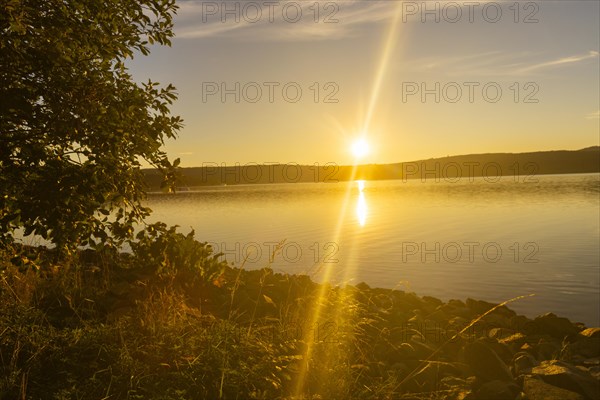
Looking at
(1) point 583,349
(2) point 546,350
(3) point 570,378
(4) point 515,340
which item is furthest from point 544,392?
(1) point 583,349

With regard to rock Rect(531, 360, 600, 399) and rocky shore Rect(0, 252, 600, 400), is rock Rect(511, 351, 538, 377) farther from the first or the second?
rock Rect(531, 360, 600, 399)

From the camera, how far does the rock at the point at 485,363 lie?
7.54m

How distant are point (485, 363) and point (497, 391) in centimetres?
91

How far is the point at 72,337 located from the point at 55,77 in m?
3.79

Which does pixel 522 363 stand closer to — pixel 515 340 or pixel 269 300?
pixel 515 340

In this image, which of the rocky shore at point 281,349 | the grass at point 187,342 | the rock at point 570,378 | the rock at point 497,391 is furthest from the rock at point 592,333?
the rock at point 497,391

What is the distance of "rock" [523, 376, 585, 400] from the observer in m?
6.52

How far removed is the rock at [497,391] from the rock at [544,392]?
0.18m

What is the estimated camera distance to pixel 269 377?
623 centimetres

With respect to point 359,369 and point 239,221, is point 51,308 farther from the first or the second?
point 239,221

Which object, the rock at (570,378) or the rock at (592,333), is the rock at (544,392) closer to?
the rock at (570,378)

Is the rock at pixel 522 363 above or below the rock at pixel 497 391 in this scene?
Answer: below

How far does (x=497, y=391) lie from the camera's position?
6859mm

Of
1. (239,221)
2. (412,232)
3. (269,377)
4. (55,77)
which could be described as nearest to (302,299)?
(269,377)
